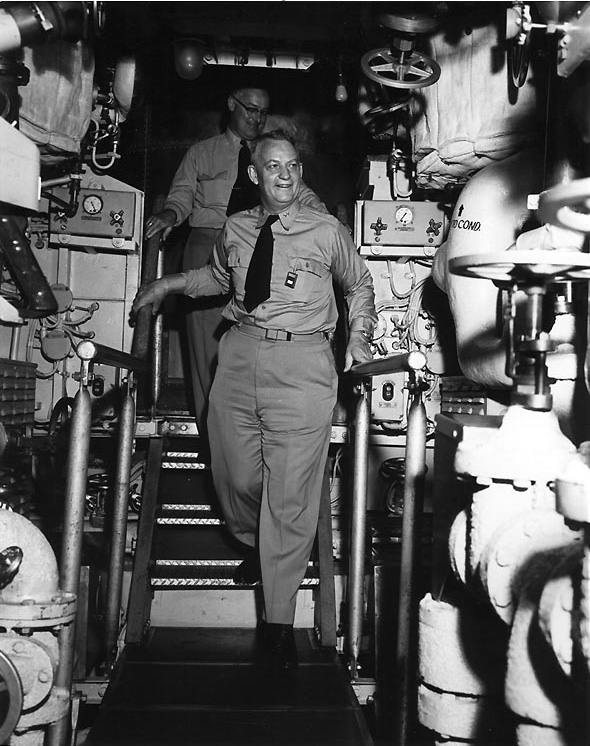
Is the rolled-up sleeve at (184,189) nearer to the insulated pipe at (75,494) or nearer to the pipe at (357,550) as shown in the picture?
the pipe at (357,550)

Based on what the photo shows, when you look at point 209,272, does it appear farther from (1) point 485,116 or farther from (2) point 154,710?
(2) point 154,710

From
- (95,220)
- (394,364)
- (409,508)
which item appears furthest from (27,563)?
(95,220)

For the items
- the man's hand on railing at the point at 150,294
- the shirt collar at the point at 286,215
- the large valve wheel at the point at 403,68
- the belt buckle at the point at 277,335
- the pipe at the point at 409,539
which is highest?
the large valve wheel at the point at 403,68

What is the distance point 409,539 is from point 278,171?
170cm

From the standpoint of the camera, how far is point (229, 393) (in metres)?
3.18

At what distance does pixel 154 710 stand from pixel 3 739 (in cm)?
105

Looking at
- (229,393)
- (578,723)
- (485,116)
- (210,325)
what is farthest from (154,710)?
(485,116)

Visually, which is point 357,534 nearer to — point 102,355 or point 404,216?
point 102,355

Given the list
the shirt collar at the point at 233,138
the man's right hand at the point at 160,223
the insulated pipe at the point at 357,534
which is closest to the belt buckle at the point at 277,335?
the insulated pipe at the point at 357,534

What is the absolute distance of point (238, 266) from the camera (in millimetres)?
3240

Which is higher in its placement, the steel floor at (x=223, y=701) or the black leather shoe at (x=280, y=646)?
the black leather shoe at (x=280, y=646)

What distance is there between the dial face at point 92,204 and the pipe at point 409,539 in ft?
9.52

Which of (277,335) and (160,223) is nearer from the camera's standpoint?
(277,335)

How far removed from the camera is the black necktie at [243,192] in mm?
4199
